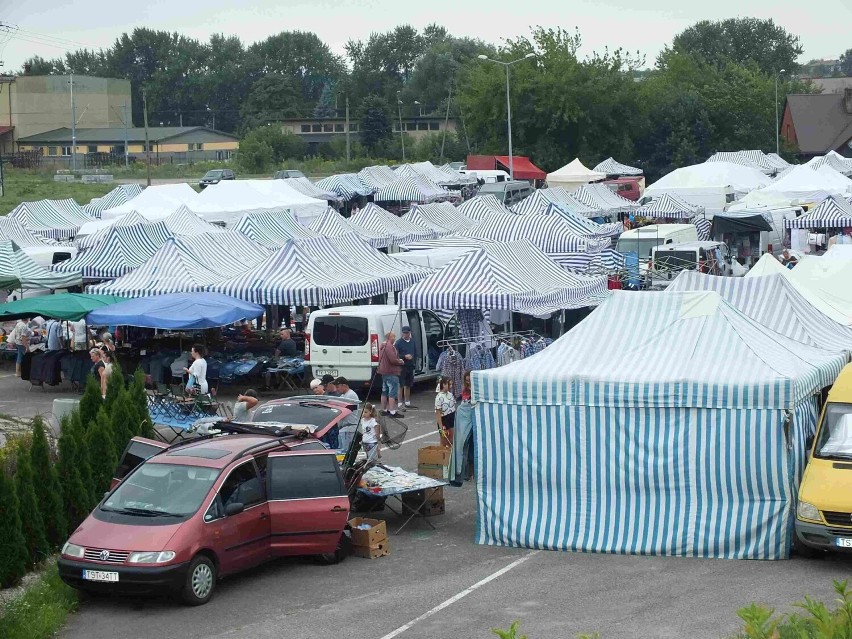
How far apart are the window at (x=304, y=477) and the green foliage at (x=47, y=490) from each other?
245 centimetres

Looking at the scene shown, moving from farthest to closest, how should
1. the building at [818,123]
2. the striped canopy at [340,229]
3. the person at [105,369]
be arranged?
the building at [818,123], the striped canopy at [340,229], the person at [105,369]

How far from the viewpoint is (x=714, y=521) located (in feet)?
38.9

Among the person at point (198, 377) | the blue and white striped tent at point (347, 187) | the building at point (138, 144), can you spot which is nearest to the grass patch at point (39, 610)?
the person at point (198, 377)

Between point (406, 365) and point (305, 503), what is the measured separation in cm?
914

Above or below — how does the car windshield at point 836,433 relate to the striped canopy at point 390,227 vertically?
below

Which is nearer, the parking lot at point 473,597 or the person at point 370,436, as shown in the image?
the parking lot at point 473,597

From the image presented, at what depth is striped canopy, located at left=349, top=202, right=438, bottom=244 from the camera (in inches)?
1380

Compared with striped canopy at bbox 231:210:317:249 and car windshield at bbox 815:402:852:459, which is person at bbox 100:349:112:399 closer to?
striped canopy at bbox 231:210:317:249

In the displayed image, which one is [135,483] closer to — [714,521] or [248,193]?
[714,521]

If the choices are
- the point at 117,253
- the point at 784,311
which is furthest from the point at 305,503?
the point at 117,253

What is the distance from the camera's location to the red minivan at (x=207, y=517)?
1047cm

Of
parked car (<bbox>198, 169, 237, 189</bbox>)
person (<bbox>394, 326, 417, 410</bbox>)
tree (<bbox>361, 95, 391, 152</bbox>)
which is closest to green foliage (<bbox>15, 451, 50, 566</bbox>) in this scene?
person (<bbox>394, 326, 417, 410</bbox>)

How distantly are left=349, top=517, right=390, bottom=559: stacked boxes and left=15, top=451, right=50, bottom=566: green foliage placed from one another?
3122 millimetres

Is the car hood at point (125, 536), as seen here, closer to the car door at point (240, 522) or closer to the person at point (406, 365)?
the car door at point (240, 522)
